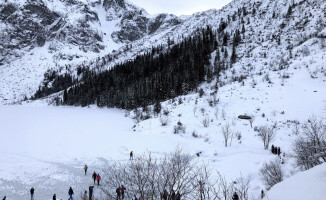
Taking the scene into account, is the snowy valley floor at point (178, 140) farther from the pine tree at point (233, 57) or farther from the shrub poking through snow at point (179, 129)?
the pine tree at point (233, 57)

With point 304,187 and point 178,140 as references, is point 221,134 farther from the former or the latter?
point 304,187

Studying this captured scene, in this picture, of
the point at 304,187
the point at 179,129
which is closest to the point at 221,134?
the point at 179,129

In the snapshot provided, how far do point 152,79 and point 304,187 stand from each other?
3463 inches

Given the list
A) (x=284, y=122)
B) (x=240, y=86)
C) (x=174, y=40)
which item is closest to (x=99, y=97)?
(x=174, y=40)

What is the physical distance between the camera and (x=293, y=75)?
149 ft

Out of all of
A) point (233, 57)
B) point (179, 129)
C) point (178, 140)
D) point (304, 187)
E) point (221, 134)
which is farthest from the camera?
point (233, 57)

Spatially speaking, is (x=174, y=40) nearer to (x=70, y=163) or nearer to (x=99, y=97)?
(x=99, y=97)

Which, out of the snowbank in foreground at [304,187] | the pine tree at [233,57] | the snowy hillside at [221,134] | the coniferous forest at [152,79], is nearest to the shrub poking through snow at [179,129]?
the snowy hillside at [221,134]

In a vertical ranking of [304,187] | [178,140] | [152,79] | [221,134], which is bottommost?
[178,140]

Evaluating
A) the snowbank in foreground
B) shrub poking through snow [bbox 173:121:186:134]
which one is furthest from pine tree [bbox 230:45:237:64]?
the snowbank in foreground

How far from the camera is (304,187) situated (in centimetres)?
434

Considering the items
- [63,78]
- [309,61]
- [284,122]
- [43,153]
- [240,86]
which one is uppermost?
[63,78]

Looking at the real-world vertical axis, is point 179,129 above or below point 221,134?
above

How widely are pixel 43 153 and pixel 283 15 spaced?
8187 centimetres
